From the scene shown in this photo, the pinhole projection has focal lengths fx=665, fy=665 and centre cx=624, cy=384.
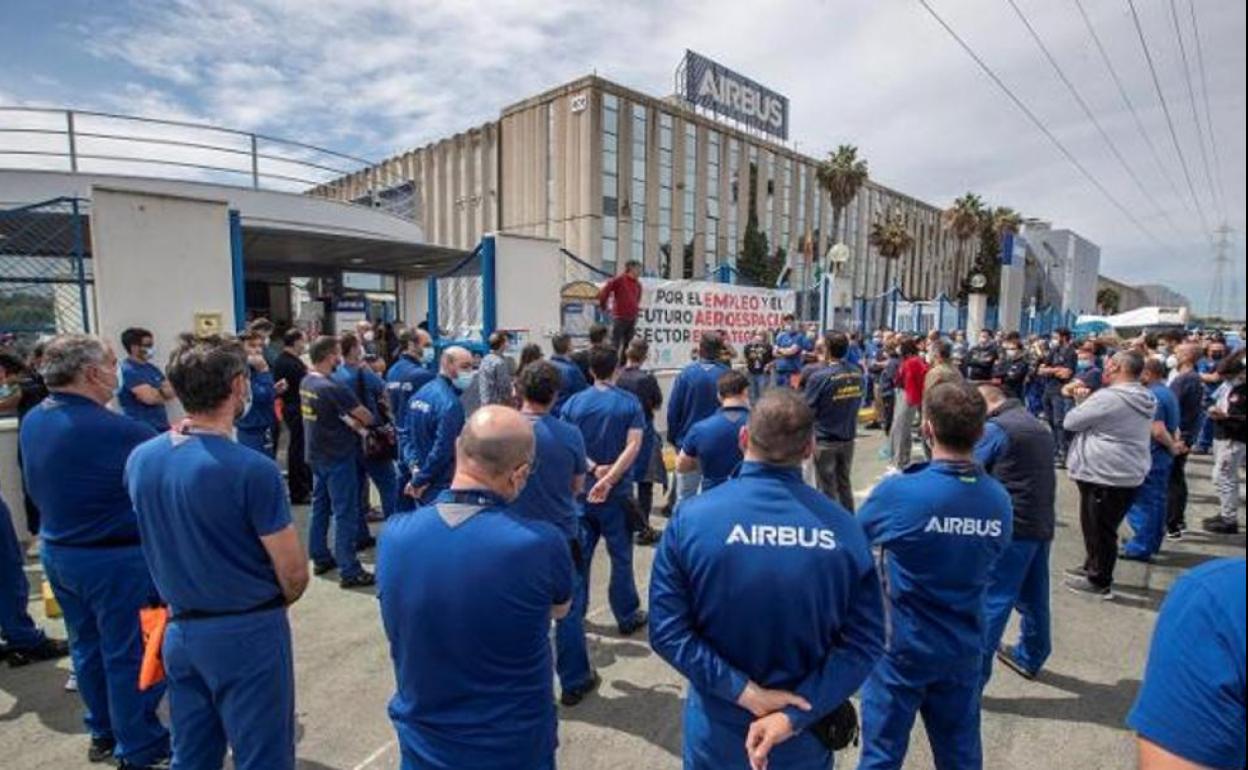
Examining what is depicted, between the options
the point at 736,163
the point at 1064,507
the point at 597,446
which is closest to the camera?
the point at 597,446

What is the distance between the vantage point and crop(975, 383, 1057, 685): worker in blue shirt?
12.7ft

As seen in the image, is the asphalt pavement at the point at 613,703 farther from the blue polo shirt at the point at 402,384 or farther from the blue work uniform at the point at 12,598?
the blue polo shirt at the point at 402,384

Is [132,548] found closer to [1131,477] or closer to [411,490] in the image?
[411,490]

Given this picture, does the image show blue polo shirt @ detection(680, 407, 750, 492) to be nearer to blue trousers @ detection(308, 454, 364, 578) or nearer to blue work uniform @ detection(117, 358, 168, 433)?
blue trousers @ detection(308, 454, 364, 578)

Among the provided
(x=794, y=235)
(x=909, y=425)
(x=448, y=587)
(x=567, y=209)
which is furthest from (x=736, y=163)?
(x=448, y=587)

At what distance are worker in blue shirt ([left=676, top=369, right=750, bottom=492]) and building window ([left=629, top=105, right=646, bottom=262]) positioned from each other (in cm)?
3673

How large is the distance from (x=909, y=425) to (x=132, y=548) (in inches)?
349

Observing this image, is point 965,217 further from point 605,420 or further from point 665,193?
point 605,420

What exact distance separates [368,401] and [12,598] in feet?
9.03

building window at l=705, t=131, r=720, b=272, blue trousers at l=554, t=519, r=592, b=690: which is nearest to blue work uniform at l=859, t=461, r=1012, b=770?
blue trousers at l=554, t=519, r=592, b=690

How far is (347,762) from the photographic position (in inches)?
131

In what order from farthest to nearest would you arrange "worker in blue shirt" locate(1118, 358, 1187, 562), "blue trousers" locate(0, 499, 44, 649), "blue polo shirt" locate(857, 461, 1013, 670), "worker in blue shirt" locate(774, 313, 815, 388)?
"worker in blue shirt" locate(774, 313, 815, 388), "worker in blue shirt" locate(1118, 358, 1187, 562), "blue trousers" locate(0, 499, 44, 649), "blue polo shirt" locate(857, 461, 1013, 670)

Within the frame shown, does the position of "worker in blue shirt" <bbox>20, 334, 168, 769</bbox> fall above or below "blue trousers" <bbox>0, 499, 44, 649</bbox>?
above

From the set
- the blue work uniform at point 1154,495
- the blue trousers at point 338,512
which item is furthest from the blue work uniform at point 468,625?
the blue work uniform at point 1154,495
